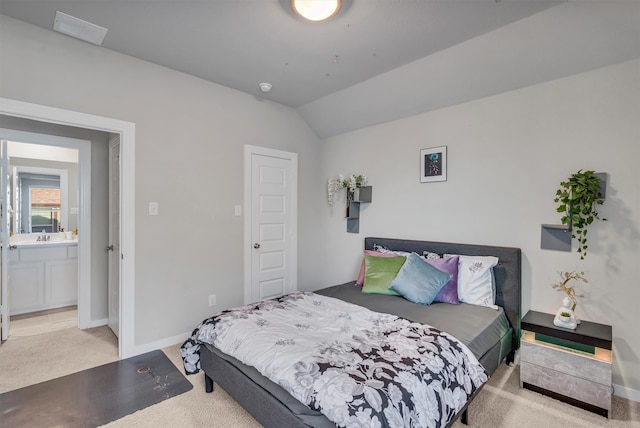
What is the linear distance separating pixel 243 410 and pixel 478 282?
214 centimetres

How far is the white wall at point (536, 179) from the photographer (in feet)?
7.34

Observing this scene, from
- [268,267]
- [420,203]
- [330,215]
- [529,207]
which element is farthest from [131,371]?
[529,207]

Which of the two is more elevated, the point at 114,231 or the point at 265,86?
the point at 265,86

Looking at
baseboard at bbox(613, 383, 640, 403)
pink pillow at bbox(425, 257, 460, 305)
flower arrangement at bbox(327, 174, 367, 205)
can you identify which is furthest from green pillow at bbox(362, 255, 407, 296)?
baseboard at bbox(613, 383, 640, 403)

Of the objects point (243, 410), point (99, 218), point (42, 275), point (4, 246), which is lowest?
point (243, 410)

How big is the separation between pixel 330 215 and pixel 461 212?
72.2 inches

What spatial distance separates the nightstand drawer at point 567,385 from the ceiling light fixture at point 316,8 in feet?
9.52

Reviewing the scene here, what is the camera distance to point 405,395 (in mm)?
1376

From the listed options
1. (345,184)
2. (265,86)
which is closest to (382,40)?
(265,86)

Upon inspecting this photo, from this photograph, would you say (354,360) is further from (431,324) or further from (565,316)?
(565,316)

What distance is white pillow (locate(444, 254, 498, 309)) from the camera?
2623 mm

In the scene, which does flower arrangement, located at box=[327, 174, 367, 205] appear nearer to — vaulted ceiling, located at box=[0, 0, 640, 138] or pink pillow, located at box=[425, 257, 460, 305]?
vaulted ceiling, located at box=[0, 0, 640, 138]

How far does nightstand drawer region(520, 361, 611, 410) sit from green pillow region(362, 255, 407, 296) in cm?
111

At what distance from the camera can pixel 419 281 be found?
2.68 metres
